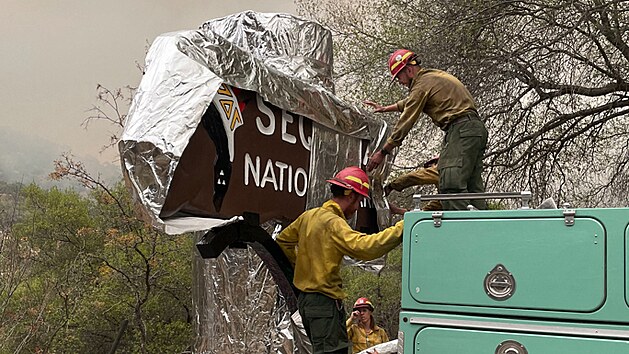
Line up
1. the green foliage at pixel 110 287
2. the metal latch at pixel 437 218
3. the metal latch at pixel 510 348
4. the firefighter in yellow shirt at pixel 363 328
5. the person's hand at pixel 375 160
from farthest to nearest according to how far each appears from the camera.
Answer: the green foliage at pixel 110 287
the firefighter in yellow shirt at pixel 363 328
the person's hand at pixel 375 160
the metal latch at pixel 437 218
the metal latch at pixel 510 348

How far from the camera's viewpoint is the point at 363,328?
6.33 meters

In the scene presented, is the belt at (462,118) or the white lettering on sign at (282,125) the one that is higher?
the belt at (462,118)

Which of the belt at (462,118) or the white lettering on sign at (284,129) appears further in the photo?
the belt at (462,118)

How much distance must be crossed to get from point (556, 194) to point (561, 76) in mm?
1427

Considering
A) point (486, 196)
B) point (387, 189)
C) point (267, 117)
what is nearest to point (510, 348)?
point (486, 196)

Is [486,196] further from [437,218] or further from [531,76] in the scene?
[531,76]

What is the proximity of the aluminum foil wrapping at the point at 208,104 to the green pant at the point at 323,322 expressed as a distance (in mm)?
694

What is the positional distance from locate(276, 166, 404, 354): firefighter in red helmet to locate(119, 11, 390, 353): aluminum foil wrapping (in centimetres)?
48

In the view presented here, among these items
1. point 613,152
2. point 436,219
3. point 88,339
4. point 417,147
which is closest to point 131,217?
point 88,339

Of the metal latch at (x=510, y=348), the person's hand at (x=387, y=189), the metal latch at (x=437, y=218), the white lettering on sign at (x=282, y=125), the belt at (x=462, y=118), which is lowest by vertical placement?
the metal latch at (x=510, y=348)

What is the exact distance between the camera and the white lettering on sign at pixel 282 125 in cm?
429

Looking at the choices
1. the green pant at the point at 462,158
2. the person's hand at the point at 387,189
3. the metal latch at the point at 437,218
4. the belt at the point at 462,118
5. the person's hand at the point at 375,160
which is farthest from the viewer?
the person's hand at the point at 387,189

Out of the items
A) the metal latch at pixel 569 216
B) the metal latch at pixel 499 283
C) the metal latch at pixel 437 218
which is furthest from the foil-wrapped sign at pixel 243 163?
the metal latch at pixel 569 216

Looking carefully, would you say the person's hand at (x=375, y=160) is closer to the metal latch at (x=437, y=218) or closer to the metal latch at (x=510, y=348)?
the metal latch at (x=437, y=218)
